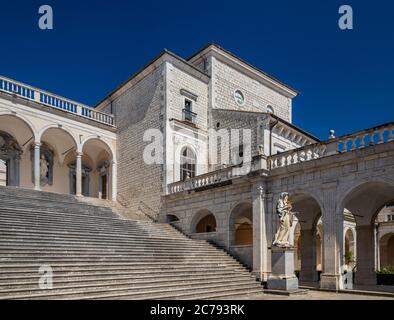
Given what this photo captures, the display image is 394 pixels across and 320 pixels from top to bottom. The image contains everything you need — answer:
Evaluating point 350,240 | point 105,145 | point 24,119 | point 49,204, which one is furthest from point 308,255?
point 24,119

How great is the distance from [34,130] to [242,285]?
558 inches

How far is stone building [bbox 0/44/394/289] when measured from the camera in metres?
14.7

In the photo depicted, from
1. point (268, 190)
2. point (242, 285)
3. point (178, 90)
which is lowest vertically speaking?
point (242, 285)

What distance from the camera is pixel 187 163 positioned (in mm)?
23516

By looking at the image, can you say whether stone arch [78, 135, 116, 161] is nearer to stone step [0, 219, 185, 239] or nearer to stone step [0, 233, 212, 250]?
stone step [0, 219, 185, 239]

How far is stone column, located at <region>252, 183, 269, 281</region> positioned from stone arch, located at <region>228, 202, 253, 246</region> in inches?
54.7

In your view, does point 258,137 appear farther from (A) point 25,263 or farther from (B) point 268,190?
(A) point 25,263

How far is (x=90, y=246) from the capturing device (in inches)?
543

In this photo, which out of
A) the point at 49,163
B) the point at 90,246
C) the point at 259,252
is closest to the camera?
the point at 90,246

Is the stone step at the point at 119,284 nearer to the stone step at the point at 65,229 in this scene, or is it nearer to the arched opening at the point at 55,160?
the stone step at the point at 65,229

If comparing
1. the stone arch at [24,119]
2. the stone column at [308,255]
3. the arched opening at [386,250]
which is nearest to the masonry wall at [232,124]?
the stone column at [308,255]

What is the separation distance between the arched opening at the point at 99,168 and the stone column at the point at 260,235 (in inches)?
479

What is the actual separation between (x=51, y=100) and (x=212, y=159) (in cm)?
1004
